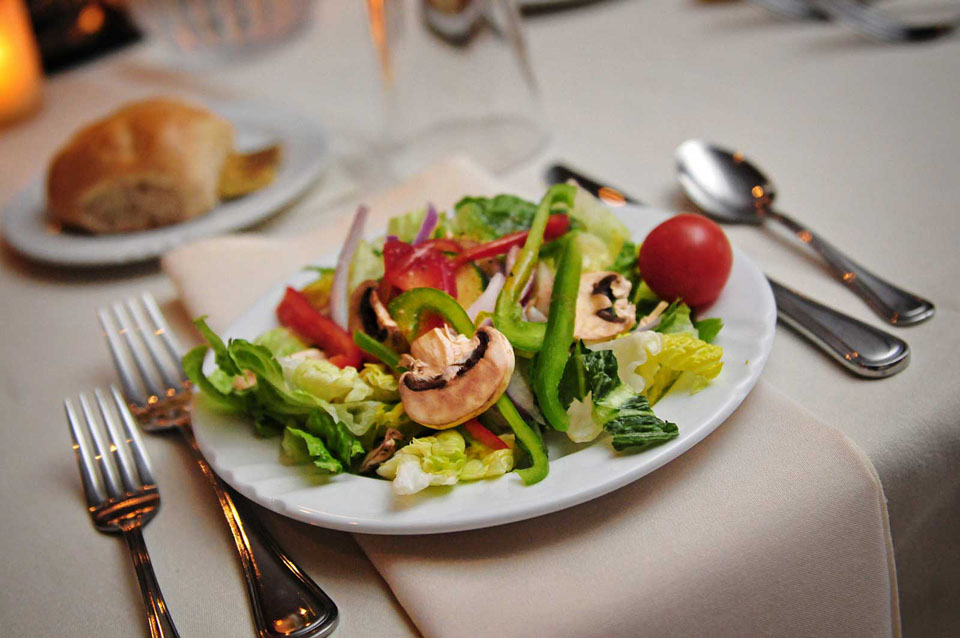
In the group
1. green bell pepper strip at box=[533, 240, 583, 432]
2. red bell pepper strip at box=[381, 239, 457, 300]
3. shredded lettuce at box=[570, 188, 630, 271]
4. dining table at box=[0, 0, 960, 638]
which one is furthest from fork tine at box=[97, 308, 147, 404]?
shredded lettuce at box=[570, 188, 630, 271]

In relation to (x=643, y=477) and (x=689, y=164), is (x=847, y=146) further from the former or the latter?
(x=643, y=477)

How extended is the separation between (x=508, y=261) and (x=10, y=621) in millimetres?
862

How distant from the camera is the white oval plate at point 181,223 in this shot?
1.76m

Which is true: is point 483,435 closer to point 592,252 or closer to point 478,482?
point 478,482

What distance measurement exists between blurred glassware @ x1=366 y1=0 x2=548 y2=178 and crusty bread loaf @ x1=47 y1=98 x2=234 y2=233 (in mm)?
521

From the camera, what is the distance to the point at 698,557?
33.3 inches

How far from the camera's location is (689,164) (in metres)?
1.71

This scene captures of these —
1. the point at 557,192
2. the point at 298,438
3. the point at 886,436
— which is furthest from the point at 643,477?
the point at 557,192

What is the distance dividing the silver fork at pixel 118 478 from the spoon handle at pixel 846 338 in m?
1.00

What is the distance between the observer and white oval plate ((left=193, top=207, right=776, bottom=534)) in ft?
2.81

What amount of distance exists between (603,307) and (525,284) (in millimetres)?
142

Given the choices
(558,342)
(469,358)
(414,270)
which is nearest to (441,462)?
(469,358)

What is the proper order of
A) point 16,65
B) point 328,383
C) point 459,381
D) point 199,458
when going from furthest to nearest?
point 16,65 → point 199,458 → point 328,383 → point 459,381

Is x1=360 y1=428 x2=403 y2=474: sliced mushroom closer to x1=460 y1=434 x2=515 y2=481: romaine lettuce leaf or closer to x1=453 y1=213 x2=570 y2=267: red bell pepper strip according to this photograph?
x1=460 y1=434 x2=515 y2=481: romaine lettuce leaf
